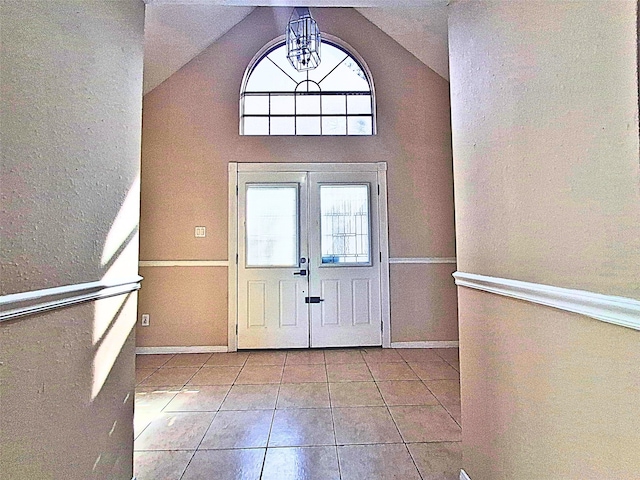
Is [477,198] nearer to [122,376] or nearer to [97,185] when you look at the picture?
[97,185]

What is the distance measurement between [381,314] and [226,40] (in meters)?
3.40

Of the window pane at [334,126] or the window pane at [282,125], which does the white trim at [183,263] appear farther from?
the window pane at [334,126]

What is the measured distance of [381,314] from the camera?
4055mm

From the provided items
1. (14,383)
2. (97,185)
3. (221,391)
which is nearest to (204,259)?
(221,391)

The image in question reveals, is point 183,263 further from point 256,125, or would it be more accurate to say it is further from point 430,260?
point 430,260

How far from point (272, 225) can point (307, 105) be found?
4.57 feet

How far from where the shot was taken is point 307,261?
404 centimetres

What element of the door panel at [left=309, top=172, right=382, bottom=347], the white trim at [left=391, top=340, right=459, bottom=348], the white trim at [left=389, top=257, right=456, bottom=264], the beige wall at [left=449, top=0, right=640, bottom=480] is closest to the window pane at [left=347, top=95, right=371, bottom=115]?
the door panel at [left=309, top=172, right=382, bottom=347]

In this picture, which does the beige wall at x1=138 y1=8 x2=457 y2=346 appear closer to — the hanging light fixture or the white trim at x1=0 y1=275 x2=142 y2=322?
the hanging light fixture

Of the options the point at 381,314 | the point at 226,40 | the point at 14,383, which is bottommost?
the point at 381,314

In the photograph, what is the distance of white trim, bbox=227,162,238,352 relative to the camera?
156 inches

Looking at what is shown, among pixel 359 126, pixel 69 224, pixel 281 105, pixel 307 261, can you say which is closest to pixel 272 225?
pixel 307 261

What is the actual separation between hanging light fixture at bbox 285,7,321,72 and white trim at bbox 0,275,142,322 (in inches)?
95.6

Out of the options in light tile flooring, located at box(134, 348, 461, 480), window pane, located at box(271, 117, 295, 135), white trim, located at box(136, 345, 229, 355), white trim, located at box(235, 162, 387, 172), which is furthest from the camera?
window pane, located at box(271, 117, 295, 135)
